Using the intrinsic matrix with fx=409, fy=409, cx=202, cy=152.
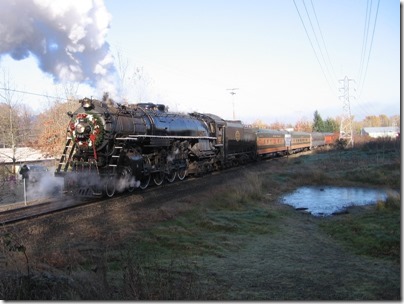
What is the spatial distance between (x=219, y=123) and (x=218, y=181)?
6.94 metres

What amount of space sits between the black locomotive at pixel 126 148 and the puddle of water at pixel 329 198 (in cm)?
587

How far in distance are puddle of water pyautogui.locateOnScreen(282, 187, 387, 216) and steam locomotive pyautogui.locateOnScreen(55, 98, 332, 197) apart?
586 centimetres

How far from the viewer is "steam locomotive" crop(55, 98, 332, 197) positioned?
50.3ft

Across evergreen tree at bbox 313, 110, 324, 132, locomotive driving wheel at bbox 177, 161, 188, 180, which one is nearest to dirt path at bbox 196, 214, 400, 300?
locomotive driving wheel at bbox 177, 161, 188, 180

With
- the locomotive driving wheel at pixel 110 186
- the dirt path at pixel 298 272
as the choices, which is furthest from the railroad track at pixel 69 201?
the dirt path at pixel 298 272

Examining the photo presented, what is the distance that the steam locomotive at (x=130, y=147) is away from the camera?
15.3 m

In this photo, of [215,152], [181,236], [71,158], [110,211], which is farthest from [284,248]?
[215,152]

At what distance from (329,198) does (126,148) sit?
916cm

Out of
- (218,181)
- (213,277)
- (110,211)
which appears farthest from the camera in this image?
(218,181)

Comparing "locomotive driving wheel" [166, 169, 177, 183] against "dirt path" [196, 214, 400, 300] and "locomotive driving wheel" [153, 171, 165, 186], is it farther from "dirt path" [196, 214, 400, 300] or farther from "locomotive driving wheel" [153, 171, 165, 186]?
"dirt path" [196, 214, 400, 300]

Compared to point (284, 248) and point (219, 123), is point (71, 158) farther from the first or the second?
point (219, 123)

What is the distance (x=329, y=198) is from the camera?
18.2 metres

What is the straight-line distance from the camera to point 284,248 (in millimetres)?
9383

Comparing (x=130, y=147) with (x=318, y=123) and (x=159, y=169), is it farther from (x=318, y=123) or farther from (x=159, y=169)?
(x=318, y=123)
